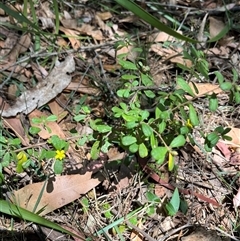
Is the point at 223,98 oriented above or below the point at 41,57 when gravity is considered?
below

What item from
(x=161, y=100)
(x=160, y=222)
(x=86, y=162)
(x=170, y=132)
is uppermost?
(x=161, y=100)

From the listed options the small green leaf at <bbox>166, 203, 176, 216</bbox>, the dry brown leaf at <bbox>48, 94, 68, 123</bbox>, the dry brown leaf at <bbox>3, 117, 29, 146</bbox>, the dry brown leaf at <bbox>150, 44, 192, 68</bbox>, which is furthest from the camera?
the dry brown leaf at <bbox>150, 44, 192, 68</bbox>

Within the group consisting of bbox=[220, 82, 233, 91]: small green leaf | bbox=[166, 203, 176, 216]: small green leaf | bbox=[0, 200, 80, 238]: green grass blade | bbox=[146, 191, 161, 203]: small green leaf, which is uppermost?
bbox=[220, 82, 233, 91]: small green leaf

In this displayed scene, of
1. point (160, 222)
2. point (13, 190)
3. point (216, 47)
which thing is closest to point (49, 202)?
point (13, 190)

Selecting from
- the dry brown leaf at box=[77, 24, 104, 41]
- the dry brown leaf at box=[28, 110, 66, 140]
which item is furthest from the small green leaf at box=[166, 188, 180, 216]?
the dry brown leaf at box=[77, 24, 104, 41]

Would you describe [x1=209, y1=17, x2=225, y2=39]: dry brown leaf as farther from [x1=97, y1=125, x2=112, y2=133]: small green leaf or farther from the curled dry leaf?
[x1=97, y1=125, x2=112, y2=133]: small green leaf

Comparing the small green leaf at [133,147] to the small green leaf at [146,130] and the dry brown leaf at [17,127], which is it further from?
the dry brown leaf at [17,127]

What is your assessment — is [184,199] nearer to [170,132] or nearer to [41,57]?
[170,132]

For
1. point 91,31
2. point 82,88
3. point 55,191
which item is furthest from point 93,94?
point 55,191
